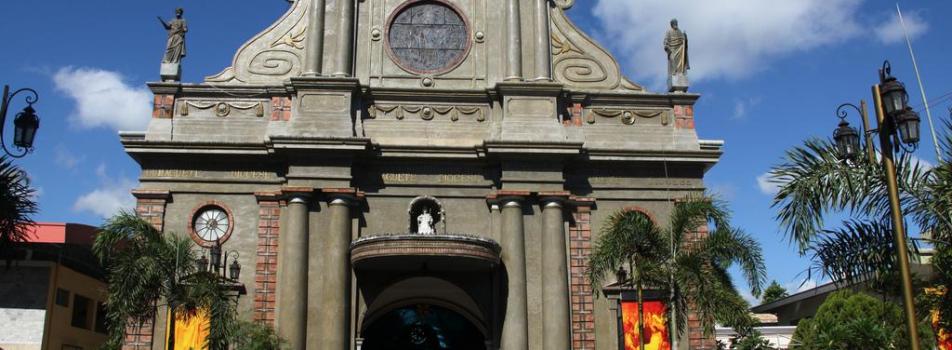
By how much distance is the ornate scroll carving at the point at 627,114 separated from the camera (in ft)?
85.6

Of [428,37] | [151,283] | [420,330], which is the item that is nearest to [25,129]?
[151,283]

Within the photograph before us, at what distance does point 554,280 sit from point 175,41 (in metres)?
12.9

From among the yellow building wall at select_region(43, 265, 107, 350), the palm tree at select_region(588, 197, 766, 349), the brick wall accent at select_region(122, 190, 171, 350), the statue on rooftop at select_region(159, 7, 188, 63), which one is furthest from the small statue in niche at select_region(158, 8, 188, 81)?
Answer: the palm tree at select_region(588, 197, 766, 349)

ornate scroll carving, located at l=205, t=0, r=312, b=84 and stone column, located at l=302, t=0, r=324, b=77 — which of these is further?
ornate scroll carving, located at l=205, t=0, r=312, b=84

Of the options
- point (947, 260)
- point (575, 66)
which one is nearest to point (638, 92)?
point (575, 66)

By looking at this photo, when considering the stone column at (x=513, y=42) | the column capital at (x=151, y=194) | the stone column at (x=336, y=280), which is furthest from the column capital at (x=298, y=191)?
the stone column at (x=513, y=42)

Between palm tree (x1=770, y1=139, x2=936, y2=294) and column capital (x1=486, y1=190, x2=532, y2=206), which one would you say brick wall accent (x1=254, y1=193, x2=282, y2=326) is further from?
palm tree (x1=770, y1=139, x2=936, y2=294)

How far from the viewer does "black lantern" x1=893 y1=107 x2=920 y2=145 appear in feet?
35.0

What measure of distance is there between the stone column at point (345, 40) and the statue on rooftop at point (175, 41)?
14.9 ft

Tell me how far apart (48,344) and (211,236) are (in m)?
7.56

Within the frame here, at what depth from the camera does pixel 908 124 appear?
10.7 m

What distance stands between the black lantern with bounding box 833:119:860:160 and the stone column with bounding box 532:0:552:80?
545 inches

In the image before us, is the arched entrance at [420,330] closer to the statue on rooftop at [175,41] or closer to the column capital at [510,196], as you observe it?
the column capital at [510,196]

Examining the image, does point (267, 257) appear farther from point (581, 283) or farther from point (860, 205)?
point (860, 205)
